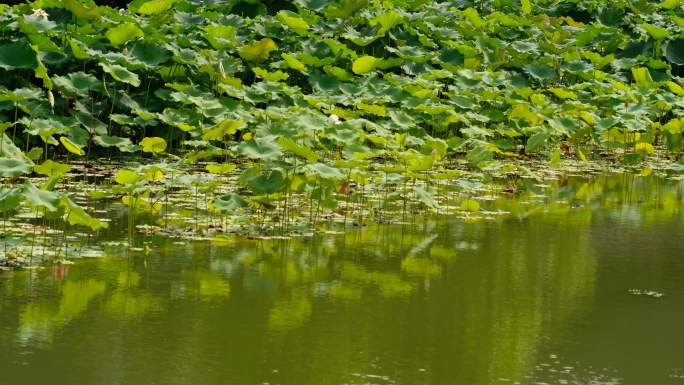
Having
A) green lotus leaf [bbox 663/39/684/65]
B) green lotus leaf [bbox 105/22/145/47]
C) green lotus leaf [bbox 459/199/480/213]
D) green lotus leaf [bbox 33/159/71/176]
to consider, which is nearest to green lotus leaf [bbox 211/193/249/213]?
green lotus leaf [bbox 33/159/71/176]

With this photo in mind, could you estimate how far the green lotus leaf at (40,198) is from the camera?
13.6 ft

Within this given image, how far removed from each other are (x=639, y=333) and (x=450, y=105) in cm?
439

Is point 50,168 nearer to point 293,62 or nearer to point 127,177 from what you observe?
point 127,177

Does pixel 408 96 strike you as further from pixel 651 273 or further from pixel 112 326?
pixel 112 326

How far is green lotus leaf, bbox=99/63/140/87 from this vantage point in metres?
6.88

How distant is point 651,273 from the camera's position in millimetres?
4574

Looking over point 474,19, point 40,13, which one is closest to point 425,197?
point 40,13

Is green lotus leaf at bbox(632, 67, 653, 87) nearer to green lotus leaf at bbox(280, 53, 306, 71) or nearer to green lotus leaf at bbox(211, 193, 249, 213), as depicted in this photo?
green lotus leaf at bbox(280, 53, 306, 71)

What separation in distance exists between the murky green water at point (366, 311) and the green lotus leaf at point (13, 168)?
44cm

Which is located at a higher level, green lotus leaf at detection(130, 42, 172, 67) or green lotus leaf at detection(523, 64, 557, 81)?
green lotus leaf at detection(523, 64, 557, 81)

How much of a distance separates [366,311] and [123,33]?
3.93m

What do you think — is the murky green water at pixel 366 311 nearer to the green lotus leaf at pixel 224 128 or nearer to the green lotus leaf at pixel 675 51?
the green lotus leaf at pixel 224 128

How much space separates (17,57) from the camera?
6.77 meters

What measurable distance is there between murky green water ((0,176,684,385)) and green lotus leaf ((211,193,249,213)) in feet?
0.60
